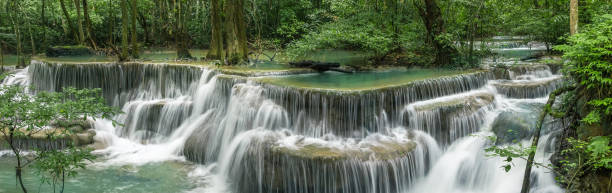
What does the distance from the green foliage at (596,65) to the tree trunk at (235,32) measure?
395 inches

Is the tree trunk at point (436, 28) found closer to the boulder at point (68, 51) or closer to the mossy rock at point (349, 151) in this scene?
the mossy rock at point (349, 151)

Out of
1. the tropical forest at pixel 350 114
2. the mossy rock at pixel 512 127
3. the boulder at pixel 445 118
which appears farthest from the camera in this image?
the boulder at pixel 445 118

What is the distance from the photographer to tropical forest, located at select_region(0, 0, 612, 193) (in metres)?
6.56

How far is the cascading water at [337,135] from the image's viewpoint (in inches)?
318

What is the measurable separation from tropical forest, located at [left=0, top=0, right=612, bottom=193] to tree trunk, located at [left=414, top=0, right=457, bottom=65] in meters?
0.05

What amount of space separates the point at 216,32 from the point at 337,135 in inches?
323

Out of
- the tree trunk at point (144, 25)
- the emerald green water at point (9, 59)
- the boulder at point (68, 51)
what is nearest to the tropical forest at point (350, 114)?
the boulder at point (68, 51)

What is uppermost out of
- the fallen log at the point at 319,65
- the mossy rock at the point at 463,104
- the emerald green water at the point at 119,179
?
the fallen log at the point at 319,65

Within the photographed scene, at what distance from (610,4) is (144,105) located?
1327cm

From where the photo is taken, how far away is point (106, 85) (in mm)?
14383

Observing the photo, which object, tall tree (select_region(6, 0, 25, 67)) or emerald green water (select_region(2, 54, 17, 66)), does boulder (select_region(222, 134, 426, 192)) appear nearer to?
tall tree (select_region(6, 0, 25, 67))

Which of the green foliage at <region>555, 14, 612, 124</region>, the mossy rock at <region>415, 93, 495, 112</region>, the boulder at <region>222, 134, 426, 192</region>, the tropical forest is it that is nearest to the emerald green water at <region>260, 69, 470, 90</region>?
the tropical forest

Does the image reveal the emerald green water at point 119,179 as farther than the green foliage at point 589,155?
Yes

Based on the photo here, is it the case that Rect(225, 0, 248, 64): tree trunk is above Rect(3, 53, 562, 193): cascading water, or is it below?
above
